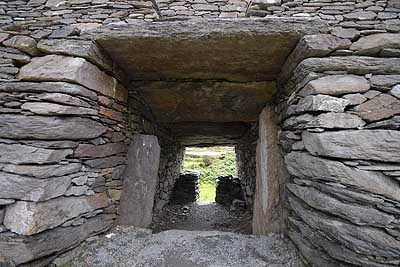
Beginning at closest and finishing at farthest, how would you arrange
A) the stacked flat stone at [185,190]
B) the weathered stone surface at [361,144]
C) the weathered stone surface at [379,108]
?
the weathered stone surface at [361,144]
the weathered stone surface at [379,108]
the stacked flat stone at [185,190]

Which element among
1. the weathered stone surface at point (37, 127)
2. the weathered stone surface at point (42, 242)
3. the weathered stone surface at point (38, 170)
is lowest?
the weathered stone surface at point (42, 242)

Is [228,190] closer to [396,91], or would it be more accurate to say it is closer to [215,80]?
[215,80]

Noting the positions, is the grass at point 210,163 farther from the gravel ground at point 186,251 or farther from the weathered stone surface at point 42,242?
the weathered stone surface at point 42,242

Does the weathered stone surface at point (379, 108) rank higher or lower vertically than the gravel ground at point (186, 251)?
higher

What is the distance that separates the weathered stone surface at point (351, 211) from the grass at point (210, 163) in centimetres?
1001

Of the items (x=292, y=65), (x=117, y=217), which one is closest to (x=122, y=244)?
(x=117, y=217)

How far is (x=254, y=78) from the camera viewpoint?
3166 mm

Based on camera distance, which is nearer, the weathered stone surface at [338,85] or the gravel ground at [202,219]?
the weathered stone surface at [338,85]

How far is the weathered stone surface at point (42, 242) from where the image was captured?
1.84m

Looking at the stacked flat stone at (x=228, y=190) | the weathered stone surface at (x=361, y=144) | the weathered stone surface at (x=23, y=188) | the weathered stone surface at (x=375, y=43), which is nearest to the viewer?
the weathered stone surface at (x=361, y=144)

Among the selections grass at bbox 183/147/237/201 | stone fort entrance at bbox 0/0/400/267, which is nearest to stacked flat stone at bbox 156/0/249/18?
stone fort entrance at bbox 0/0/400/267

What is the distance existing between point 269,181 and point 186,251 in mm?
1462

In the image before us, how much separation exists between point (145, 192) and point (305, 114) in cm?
249

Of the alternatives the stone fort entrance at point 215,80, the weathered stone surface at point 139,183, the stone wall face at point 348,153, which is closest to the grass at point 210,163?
the weathered stone surface at point 139,183
